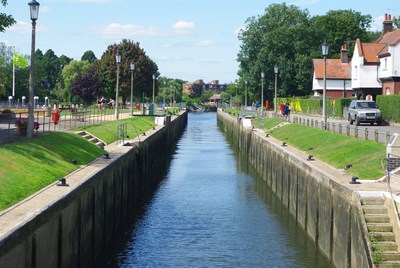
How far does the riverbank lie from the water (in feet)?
2.51

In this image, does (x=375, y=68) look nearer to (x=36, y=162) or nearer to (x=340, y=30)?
(x=340, y=30)

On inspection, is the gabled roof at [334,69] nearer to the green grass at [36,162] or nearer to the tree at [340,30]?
the tree at [340,30]

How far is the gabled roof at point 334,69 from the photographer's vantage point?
9394 centimetres

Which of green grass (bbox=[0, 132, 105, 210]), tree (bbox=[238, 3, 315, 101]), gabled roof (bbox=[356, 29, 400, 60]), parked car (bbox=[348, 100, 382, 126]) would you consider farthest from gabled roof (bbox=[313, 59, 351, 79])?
A: green grass (bbox=[0, 132, 105, 210])

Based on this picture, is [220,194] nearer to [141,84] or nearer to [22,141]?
[22,141]

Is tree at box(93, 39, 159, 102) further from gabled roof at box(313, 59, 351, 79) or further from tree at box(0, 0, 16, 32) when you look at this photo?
tree at box(0, 0, 16, 32)

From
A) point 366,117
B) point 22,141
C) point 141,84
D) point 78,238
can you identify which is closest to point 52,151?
point 22,141

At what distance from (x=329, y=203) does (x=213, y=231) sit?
23.5 ft

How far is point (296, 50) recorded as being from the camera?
104 meters

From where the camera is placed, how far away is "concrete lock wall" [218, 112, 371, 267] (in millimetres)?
17172

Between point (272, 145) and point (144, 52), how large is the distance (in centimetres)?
8448

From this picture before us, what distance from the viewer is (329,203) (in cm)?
2055

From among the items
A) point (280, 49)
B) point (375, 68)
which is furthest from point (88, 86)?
point (375, 68)

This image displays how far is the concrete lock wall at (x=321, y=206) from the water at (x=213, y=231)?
0.64 m
